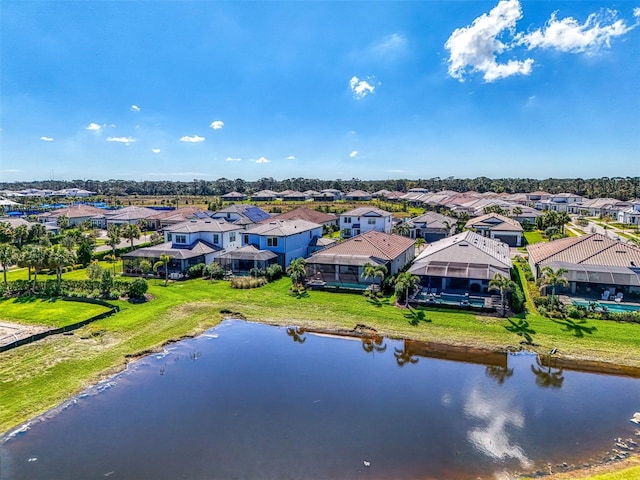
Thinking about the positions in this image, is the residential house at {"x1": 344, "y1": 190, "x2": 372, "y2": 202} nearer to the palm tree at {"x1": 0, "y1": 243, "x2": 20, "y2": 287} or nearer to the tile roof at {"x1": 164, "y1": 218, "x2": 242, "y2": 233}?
the tile roof at {"x1": 164, "y1": 218, "x2": 242, "y2": 233}

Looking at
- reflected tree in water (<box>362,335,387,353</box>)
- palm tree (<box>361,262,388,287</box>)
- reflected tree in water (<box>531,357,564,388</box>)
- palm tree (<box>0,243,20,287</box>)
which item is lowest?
reflected tree in water (<box>531,357,564,388</box>)

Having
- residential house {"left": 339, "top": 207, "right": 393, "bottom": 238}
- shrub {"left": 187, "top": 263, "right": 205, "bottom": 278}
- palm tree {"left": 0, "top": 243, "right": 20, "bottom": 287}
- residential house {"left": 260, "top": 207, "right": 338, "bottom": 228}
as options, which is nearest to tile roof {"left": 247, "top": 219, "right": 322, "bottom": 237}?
shrub {"left": 187, "top": 263, "right": 205, "bottom": 278}

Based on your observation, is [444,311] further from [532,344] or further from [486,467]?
[486,467]

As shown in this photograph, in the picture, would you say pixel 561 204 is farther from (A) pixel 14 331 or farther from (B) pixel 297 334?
(A) pixel 14 331

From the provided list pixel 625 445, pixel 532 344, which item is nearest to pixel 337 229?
pixel 532 344

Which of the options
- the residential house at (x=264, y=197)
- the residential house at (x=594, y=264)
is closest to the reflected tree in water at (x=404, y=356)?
the residential house at (x=594, y=264)

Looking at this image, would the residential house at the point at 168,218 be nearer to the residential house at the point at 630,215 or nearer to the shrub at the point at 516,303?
the shrub at the point at 516,303
